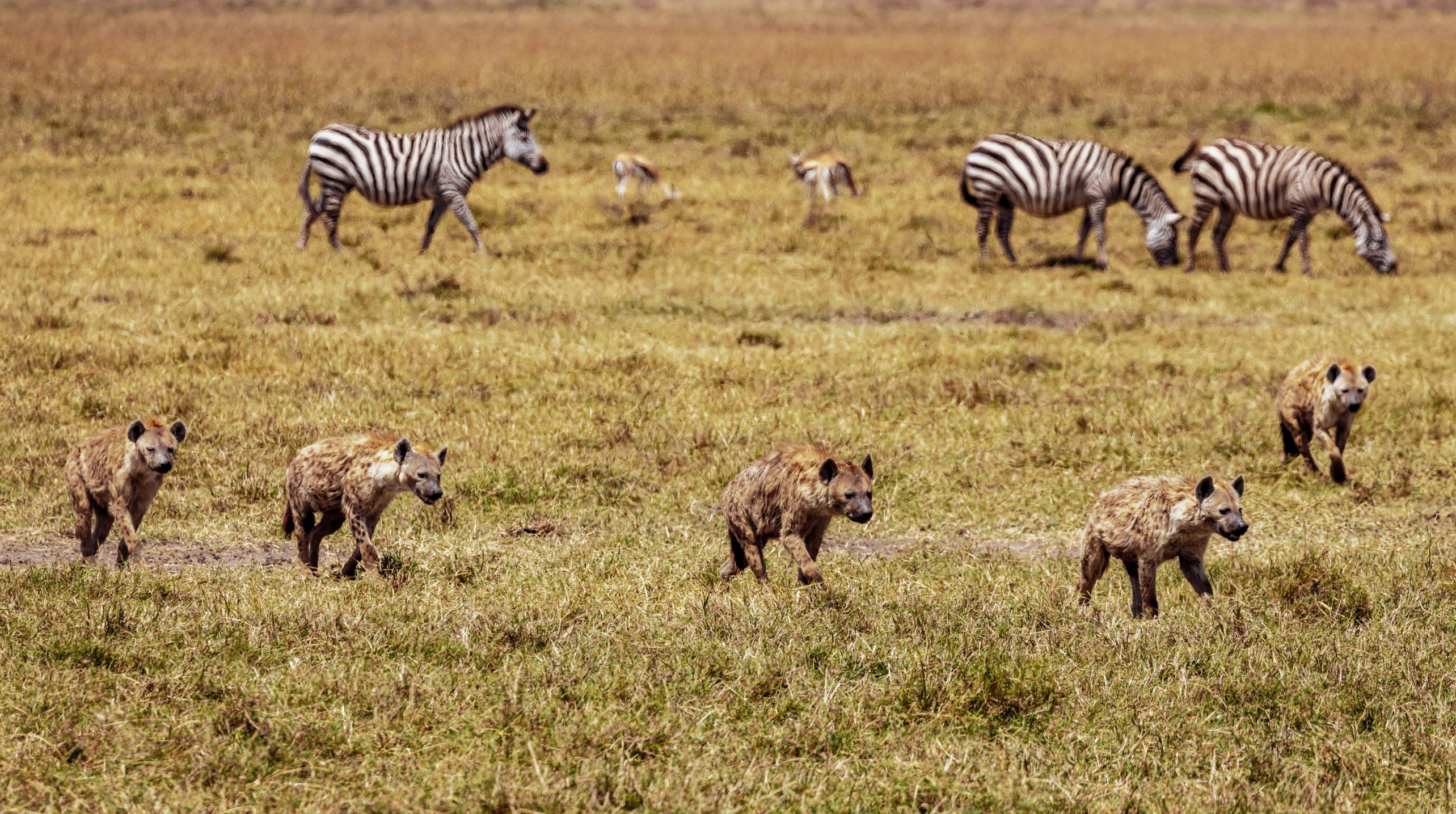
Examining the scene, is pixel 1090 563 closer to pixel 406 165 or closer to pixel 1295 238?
pixel 1295 238

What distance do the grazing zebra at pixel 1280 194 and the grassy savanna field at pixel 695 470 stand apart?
0.48m

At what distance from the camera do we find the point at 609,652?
18.9 feet

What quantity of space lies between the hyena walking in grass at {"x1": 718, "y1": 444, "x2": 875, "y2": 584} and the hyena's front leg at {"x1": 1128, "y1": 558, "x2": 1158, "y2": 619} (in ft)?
3.90

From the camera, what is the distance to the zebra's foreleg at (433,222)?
55.8 feet

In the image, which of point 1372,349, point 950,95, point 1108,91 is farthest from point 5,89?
point 1372,349

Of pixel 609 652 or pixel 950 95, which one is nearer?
pixel 609 652

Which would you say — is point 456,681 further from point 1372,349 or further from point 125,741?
point 1372,349

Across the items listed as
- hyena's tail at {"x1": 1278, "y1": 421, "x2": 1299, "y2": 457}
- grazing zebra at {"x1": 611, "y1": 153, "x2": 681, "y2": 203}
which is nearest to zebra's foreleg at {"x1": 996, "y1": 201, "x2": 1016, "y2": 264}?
grazing zebra at {"x1": 611, "y1": 153, "x2": 681, "y2": 203}

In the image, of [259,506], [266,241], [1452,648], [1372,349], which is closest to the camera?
[1452,648]

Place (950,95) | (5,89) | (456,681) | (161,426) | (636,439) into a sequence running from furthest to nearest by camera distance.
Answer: (950,95), (5,89), (636,439), (161,426), (456,681)

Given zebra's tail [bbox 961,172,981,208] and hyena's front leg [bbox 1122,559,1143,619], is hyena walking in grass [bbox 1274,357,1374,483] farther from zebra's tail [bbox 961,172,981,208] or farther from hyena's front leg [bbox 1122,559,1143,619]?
zebra's tail [bbox 961,172,981,208]

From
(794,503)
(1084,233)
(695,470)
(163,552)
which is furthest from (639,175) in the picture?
(794,503)

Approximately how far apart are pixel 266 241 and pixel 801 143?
939 cm

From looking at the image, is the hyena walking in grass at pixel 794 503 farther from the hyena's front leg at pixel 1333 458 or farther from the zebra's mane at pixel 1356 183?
the zebra's mane at pixel 1356 183
